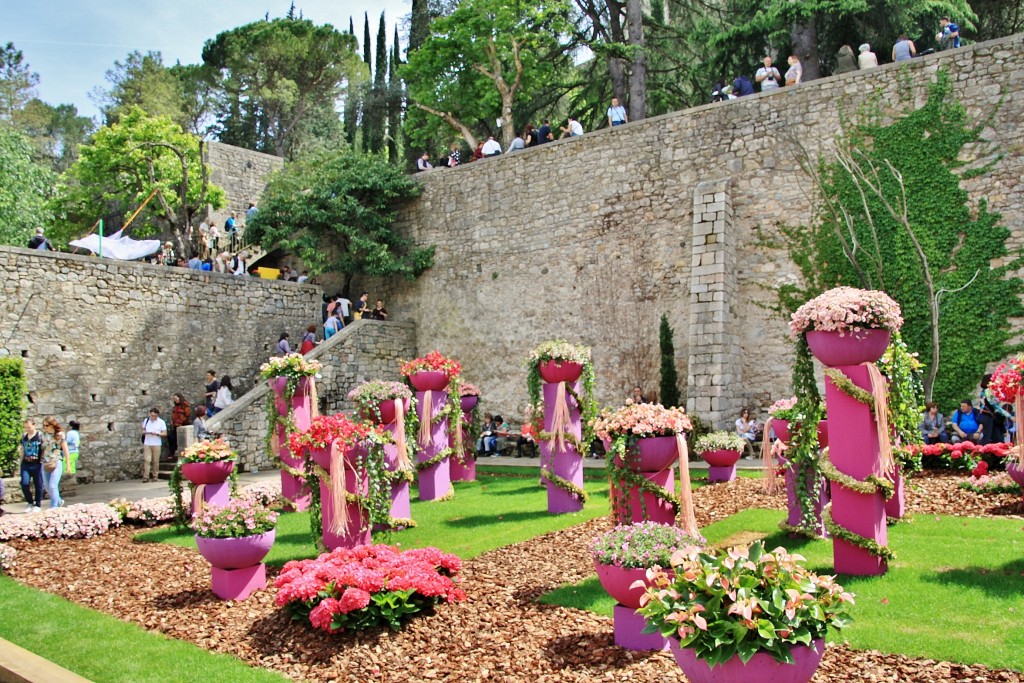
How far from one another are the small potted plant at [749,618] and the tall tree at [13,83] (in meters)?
37.3

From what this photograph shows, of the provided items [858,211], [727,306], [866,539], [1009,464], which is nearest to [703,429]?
[727,306]

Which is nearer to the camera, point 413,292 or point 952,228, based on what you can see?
point 952,228

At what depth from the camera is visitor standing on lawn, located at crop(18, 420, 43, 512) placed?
36.5 ft

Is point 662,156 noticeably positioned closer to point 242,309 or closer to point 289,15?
point 242,309

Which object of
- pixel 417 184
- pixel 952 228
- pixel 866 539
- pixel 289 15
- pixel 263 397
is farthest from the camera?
pixel 289 15

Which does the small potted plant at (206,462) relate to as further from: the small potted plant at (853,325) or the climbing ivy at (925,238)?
the climbing ivy at (925,238)

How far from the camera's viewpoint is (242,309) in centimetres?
1784

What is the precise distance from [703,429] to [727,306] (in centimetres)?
232

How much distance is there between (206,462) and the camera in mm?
9227

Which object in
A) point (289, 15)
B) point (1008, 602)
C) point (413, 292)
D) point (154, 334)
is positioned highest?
point (289, 15)

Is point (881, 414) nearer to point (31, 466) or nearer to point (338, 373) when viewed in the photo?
point (31, 466)

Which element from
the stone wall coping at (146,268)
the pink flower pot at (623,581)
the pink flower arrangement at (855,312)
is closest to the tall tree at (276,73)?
the stone wall coping at (146,268)

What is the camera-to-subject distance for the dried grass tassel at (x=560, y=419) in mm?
9391

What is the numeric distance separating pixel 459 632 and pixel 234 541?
229 cm
